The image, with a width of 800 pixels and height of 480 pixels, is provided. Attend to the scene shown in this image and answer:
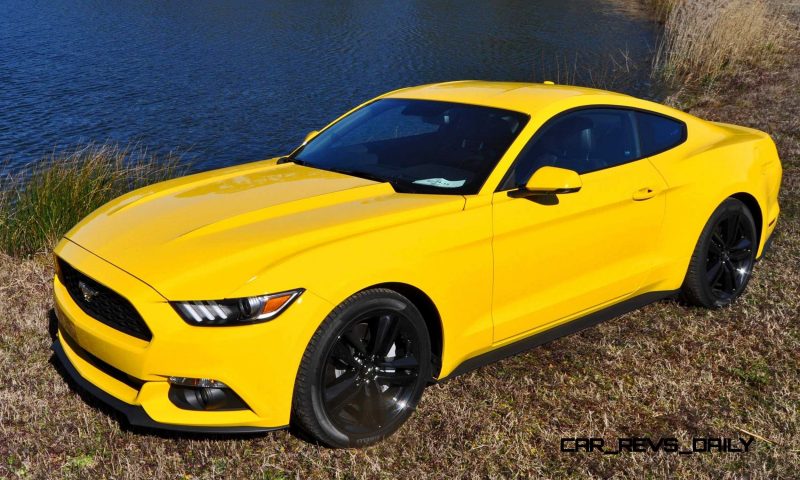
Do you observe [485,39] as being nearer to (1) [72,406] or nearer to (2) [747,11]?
(2) [747,11]

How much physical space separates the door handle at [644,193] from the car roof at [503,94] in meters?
0.57

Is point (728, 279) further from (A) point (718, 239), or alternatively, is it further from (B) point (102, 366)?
(B) point (102, 366)

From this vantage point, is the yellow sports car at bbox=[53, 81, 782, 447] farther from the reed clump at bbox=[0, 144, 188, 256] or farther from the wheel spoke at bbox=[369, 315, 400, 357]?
the reed clump at bbox=[0, 144, 188, 256]

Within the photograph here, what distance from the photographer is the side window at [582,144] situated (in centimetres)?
404

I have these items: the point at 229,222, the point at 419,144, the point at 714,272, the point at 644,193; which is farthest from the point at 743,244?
the point at 229,222

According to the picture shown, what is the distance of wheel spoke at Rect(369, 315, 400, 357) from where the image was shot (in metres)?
3.45

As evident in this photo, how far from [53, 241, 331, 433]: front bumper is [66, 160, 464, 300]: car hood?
112 mm

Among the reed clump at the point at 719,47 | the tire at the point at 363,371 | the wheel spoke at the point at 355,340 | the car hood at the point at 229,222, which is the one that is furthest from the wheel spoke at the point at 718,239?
the reed clump at the point at 719,47

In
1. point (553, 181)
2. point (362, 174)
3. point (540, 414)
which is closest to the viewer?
point (553, 181)

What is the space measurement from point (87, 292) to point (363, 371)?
125cm

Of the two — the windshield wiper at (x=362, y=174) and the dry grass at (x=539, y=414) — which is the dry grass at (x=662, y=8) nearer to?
the dry grass at (x=539, y=414)

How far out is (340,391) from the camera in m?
3.42

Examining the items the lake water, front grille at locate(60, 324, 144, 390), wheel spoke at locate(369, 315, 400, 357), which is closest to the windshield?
wheel spoke at locate(369, 315, 400, 357)

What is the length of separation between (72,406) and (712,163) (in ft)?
12.8
